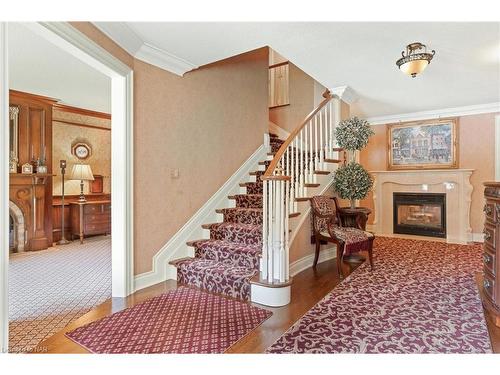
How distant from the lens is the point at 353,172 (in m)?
4.09

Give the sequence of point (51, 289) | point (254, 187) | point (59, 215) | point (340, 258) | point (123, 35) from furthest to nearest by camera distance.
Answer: point (59, 215) → point (254, 187) → point (340, 258) → point (51, 289) → point (123, 35)

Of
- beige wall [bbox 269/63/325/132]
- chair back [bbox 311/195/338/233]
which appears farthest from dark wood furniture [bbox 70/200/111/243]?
chair back [bbox 311/195/338/233]

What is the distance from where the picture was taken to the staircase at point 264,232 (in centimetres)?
268

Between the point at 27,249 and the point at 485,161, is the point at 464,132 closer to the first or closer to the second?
the point at 485,161

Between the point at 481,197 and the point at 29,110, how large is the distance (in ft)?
27.1

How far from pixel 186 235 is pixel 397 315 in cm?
234

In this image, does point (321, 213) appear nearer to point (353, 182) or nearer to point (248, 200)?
point (353, 182)

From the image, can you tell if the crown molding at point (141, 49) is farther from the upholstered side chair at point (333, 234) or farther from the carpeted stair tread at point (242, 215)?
the upholstered side chair at point (333, 234)

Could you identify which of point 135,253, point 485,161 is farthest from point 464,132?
point 135,253

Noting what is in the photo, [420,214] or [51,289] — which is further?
[420,214]

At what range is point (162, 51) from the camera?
10.1ft

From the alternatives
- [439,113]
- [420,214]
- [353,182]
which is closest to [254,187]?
[353,182]

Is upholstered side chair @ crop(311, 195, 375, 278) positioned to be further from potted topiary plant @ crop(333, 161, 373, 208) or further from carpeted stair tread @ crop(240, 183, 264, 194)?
carpeted stair tread @ crop(240, 183, 264, 194)
